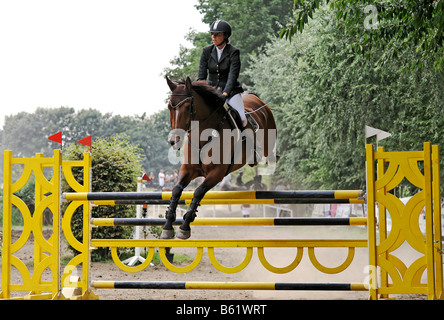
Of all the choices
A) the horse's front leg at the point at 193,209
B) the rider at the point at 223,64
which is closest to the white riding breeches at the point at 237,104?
the rider at the point at 223,64

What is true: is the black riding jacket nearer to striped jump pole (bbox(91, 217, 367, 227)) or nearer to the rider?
the rider

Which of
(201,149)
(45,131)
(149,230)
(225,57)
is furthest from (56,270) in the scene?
(45,131)

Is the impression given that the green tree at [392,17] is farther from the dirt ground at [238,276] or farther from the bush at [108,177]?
the bush at [108,177]

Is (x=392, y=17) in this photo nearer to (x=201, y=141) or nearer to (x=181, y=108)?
(x=201, y=141)

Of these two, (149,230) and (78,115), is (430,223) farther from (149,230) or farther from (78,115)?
(78,115)

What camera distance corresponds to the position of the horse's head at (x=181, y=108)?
15.4 feet

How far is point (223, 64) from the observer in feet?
→ 18.1

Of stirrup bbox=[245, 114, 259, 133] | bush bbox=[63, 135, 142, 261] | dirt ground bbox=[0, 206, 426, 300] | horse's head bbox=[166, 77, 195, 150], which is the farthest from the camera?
bush bbox=[63, 135, 142, 261]

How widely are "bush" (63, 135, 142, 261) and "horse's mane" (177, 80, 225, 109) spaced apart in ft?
18.9

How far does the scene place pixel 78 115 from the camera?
70375 millimetres

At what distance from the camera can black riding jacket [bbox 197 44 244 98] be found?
5445 millimetres

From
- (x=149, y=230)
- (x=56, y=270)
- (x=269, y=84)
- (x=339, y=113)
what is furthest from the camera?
(x=269, y=84)

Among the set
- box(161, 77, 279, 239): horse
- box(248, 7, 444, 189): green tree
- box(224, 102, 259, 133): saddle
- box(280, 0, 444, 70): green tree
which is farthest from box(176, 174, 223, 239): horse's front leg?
box(248, 7, 444, 189): green tree
